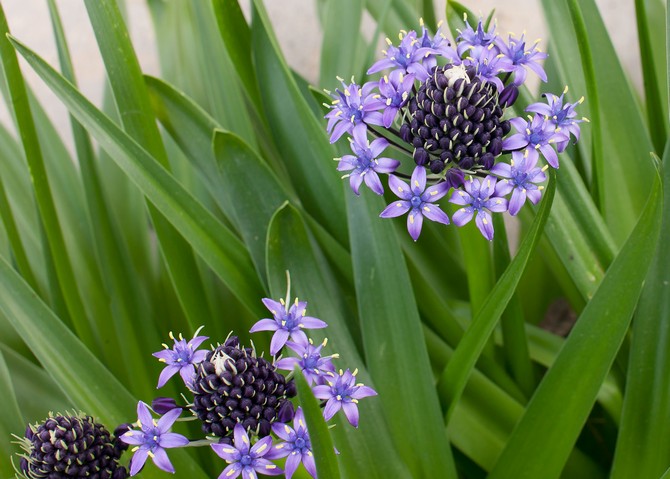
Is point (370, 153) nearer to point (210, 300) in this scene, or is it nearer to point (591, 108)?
point (591, 108)

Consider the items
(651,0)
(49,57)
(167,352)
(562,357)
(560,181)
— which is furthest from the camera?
(49,57)

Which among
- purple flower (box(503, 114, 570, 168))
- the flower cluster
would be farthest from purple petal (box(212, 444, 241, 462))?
purple flower (box(503, 114, 570, 168))

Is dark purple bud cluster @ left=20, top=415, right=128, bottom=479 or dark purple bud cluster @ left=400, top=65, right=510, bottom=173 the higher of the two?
dark purple bud cluster @ left=400, top=65, right=510, bottom=173

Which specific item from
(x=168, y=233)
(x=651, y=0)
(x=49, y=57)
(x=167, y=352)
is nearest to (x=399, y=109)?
(x=167, y=352)

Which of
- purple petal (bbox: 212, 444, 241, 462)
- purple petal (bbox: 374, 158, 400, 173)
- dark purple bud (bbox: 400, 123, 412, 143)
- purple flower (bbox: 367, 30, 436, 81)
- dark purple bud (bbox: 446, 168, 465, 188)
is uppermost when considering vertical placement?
purple flower (bbox: 367, 30, 436, 81)

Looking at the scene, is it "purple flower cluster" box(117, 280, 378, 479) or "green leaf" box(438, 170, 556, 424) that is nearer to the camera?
"purple flower cluster" box(117, 280, 378, 479)

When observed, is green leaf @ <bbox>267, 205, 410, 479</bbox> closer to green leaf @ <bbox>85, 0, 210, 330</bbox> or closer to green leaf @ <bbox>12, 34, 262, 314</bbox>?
green leaf @ <bbox>12, 34, 262, 314</bbox>

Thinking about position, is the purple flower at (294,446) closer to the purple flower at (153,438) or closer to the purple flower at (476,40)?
the purple flower at (153,438)
